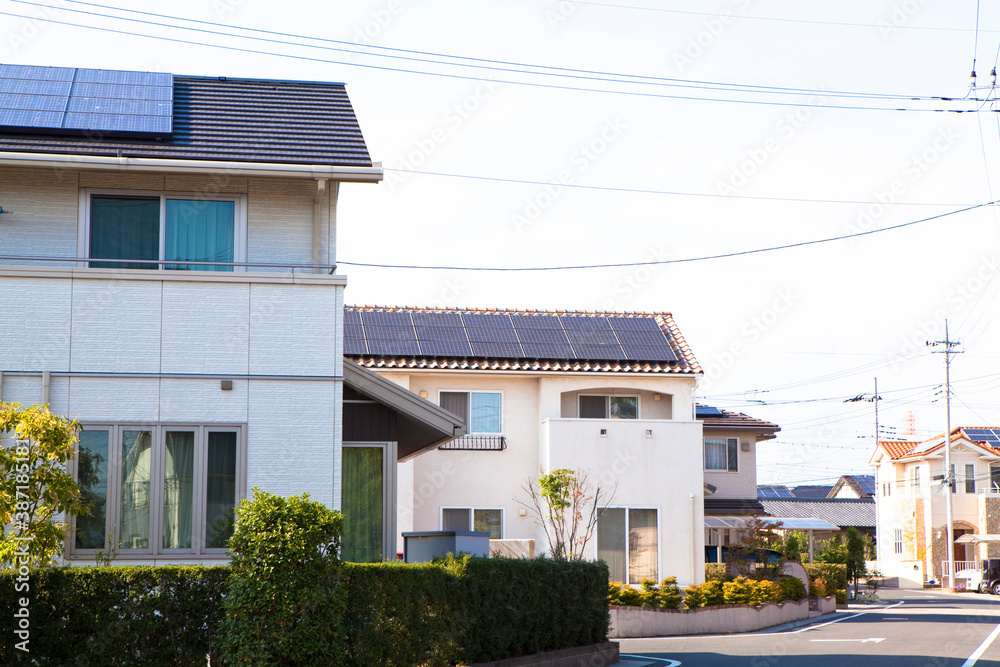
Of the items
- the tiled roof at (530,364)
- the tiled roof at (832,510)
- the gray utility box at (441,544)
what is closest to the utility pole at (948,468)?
the tiled roof at (832,510)

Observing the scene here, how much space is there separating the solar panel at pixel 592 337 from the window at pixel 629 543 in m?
4.25

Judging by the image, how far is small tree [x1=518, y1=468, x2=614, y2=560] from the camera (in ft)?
81.1

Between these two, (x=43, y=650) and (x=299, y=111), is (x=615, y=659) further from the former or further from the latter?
(x=299, y=111)

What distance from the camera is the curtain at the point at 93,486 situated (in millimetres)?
12078

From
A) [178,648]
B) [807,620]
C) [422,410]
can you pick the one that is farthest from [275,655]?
[807,620]

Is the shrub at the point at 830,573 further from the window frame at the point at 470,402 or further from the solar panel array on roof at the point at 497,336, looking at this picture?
the window frame at the point at 470,402

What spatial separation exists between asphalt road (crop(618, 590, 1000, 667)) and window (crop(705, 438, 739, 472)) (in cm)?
792

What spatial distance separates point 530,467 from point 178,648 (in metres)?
17.6

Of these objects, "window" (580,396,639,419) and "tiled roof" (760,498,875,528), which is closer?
"window" (580,396,639,419)

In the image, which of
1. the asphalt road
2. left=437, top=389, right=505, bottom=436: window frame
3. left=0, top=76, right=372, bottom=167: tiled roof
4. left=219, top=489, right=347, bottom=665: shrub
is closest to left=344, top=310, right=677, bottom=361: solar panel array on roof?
left=437, top=389, right=505, bottom=436: window frame

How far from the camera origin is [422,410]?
1466cm

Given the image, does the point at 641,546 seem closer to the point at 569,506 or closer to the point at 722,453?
the point at 569,506

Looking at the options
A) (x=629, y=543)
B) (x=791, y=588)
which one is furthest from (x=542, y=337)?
(x=791, y=588)

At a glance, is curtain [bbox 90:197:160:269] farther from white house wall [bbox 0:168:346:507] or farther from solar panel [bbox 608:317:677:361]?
solar panel [bbox 608:317:677:361]
